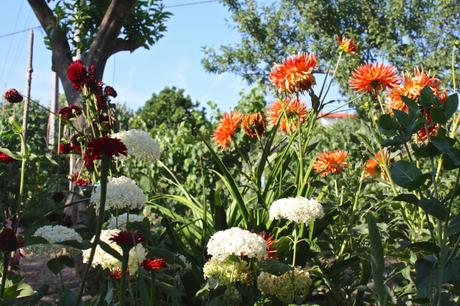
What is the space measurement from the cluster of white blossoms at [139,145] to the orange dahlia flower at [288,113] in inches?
31.2

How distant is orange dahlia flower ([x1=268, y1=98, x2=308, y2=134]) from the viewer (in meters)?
2.93

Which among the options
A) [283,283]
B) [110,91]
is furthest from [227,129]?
[283,283]

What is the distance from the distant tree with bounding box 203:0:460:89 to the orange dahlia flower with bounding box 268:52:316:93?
8977 mm

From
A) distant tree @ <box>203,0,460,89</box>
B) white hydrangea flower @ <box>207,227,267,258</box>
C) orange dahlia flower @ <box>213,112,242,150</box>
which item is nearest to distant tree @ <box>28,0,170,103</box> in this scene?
orange dahlia flower @ <box>213,112,242,150</box>

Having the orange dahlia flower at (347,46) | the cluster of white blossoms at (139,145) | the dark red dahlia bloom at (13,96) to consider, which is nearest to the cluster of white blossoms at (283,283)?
the cluster of white blossoms at (139,145)

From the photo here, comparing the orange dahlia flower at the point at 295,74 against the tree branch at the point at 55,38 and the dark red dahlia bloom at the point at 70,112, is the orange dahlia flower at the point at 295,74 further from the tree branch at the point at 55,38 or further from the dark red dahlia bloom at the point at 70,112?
the tree branch at the point at 55,38

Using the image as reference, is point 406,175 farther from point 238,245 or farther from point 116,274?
point 116,274

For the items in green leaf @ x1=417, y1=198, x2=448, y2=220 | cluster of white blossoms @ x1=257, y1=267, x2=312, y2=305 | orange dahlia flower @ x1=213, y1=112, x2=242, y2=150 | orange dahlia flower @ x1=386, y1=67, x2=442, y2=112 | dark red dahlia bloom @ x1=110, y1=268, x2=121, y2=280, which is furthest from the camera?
orange dahlia flower @ x1=213, y1=112, x2=242, y2=150

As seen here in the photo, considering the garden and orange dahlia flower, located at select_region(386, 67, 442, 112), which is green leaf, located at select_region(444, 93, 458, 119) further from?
orange dahlia flower, located at select_region(386, 67, 442, 112)

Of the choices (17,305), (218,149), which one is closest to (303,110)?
(17,305)

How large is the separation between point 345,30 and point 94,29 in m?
9.12

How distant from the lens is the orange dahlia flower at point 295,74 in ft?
8.76

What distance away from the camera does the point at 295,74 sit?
268 cm

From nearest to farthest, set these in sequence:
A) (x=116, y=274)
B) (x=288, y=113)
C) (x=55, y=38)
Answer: (x=116, y=274) < (x=288, y=113) < (x=55, y=38)
